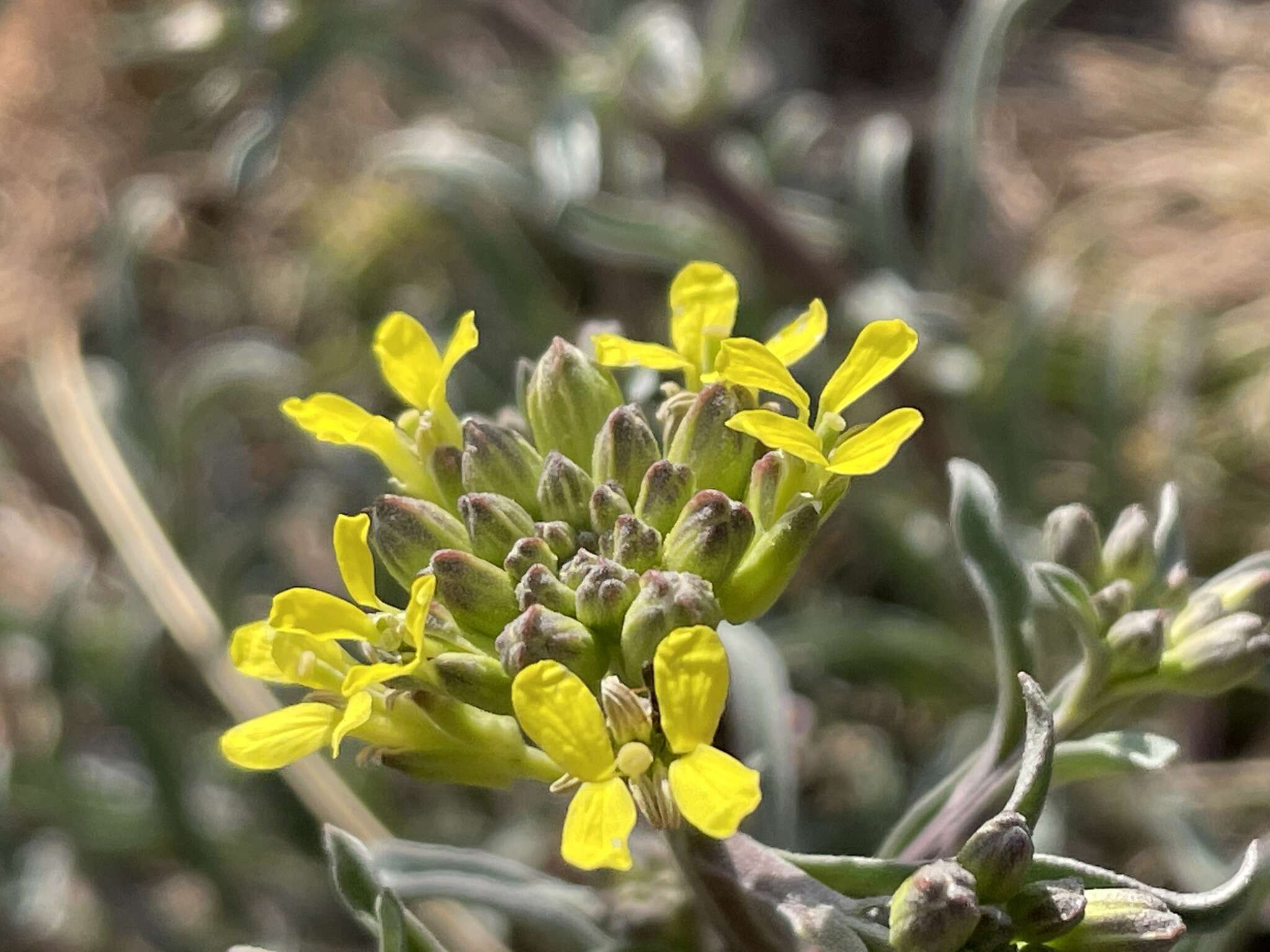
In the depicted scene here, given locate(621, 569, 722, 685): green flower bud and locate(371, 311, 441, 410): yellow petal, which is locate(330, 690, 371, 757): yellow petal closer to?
locate(621, 569, 722, 685): green flower bud

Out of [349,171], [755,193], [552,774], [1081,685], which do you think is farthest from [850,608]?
[349,171]

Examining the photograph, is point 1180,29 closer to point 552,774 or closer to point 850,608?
point 850,608

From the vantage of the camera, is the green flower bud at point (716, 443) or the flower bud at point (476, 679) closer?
the flower bud at point (476, 679)

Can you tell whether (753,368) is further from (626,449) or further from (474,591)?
(474,591)

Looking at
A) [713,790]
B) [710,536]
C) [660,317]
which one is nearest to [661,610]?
[710,536]

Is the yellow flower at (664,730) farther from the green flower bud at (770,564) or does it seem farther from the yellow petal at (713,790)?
the green flower bud at (770,564)

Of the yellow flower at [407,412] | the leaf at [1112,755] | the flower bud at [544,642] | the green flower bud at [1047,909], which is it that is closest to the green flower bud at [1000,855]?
the green flower bud at [1047,909]

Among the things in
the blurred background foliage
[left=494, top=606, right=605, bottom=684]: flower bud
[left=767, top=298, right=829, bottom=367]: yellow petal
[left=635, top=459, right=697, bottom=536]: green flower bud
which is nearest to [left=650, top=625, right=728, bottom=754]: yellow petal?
[left=494, top=606, right=605, bottom=684]: flower bud
